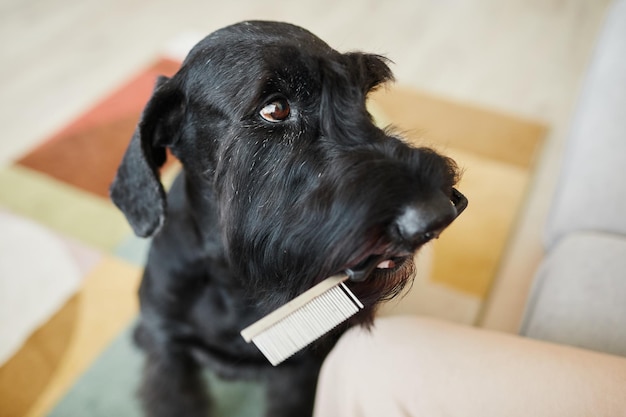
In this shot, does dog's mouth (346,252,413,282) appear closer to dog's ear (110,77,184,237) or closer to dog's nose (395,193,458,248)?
dog's nose (395,193,458,248)

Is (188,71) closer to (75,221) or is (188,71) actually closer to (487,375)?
(487,375)

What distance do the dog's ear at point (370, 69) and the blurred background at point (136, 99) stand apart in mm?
556

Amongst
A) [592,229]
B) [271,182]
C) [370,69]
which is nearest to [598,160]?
[592,229]

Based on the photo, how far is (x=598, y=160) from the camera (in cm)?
158

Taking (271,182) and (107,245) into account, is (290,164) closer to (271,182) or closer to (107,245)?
(271,182)

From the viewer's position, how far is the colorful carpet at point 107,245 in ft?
5.65

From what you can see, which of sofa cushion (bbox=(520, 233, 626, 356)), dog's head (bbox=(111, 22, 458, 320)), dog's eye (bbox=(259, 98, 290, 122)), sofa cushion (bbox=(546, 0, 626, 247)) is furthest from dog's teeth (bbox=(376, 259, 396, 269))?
sofa cushion (bbox=(546, 0, 626, 247))

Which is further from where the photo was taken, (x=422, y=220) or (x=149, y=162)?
(x=149, y=162)

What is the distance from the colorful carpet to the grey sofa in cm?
40

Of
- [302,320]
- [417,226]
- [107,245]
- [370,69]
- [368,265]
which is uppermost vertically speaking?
[370,69]

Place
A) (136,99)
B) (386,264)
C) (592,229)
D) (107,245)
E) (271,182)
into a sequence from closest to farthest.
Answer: (386,264) → (271,182) → (592,229) → (107,245) → (136,99)

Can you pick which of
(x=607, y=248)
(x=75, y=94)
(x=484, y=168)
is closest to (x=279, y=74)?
(x=607, y=248)

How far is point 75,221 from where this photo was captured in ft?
7.24

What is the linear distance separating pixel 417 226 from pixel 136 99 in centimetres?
237
